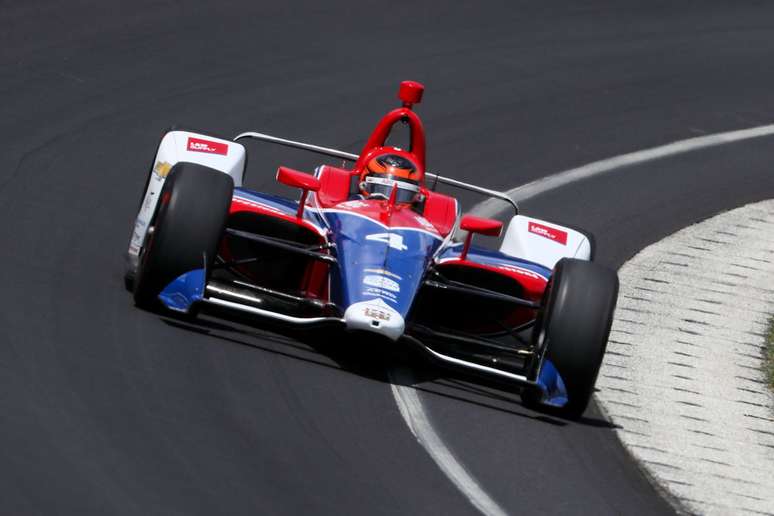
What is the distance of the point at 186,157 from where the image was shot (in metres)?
10.9

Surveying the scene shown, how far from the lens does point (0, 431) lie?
24.5 feet

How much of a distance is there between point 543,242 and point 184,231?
9.91 feet

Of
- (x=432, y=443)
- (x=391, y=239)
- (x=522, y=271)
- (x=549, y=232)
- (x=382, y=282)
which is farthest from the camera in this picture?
(x=549, y=232)

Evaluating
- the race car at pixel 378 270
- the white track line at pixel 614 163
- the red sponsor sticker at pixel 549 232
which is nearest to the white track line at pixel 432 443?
the race car at pixel 378 270

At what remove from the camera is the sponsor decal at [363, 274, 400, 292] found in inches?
364

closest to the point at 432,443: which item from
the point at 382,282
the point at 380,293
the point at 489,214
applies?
the point at 380,293

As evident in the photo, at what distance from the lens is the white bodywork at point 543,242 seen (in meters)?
11.1

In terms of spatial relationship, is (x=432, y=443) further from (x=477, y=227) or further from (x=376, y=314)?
(x=477, y=227)

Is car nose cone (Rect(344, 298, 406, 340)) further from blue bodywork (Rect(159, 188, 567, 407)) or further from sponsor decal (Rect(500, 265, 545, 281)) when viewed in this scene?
sponsor decal (Rect(500, 265, 545, 281))

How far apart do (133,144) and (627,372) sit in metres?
5.05

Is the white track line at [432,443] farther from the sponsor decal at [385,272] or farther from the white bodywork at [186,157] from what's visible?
the white bodywork at [186,157]

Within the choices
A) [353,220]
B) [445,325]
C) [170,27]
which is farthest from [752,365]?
[170,27]

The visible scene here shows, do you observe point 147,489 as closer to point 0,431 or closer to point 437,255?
point 0,431

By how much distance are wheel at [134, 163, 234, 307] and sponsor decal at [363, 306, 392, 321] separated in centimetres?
106
